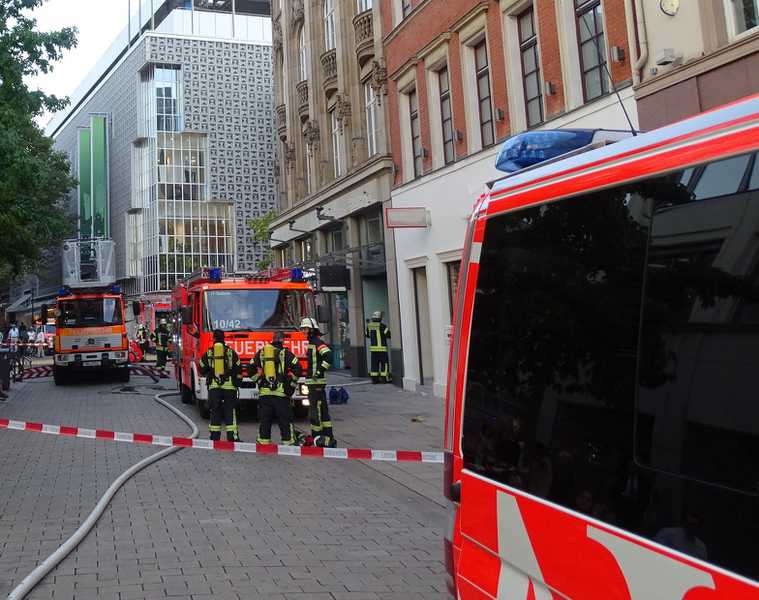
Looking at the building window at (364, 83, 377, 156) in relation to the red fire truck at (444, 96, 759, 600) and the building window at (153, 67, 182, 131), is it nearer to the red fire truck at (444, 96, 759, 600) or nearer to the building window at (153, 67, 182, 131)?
the red fire truck at (444, 96, 759, 600)

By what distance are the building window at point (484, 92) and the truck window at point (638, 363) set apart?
43.9 feet

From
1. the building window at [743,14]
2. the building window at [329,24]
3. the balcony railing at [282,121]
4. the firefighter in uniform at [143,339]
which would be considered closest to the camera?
the building window at [743,14]

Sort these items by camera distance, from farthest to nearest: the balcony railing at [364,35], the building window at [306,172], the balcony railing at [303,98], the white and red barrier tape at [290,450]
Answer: the building window at [306,172]
the balcony railing at [303,98]
the balcony railing at [364,35]
the white and red barrier tape at [290,450]

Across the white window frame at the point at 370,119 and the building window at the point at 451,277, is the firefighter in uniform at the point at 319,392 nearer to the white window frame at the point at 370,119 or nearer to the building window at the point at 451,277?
the building window at the point at 451,277

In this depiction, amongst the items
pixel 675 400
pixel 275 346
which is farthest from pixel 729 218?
pixel 275 346

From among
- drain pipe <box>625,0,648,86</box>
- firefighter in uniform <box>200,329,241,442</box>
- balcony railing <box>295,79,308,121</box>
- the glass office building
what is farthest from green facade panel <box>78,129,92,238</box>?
drain pipe <box>625,0,648,86</box>

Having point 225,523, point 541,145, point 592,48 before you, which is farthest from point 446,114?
point 541,145

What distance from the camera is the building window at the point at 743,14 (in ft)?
30.7

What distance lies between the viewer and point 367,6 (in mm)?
21859

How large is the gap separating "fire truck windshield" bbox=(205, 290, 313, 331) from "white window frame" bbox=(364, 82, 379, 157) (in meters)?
8.81

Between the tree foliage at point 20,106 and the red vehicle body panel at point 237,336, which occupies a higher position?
the tree foliage at point 20,106

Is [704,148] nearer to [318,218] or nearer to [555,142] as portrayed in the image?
[555,142]

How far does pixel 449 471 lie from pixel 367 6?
→ 20969 millimetres

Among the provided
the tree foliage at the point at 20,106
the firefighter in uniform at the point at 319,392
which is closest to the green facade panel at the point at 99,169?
the tree foliage at the point at 20,106
